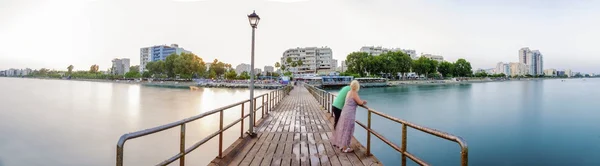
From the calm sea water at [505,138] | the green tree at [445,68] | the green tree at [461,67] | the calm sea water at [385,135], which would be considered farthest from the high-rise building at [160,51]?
the calm sea water at [505,138]

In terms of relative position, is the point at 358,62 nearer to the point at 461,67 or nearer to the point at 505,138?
the point at 461,67

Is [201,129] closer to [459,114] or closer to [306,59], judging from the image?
[459,114]

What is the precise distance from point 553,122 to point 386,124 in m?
15.3

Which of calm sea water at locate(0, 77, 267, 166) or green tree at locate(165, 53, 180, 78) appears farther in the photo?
green tree at locate(165, 53, 180, 78)

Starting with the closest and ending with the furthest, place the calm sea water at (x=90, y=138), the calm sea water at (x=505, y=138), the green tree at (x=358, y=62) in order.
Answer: the calm sea water at (x=505, y=138) < the calm sea water at (x=90, y=138) < the green tree at (x=358, y=62)

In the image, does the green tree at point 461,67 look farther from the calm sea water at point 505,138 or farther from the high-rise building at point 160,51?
the high-rise building at point 160,51

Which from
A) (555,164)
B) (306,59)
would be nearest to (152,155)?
(555,164)

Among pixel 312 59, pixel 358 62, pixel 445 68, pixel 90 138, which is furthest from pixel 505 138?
pixel 445 68

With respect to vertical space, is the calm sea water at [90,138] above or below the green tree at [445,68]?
→ below

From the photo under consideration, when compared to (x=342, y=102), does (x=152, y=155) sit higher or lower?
lower

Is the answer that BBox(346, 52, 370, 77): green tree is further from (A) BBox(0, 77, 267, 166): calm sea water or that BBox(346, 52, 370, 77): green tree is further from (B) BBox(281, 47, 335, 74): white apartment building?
(A) BBox(0, 77, 267, 166): calm sea water

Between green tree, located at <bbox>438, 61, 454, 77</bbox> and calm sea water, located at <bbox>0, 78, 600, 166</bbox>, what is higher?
green tree, located at <bbox>438, 61, 454, 77</bbox>

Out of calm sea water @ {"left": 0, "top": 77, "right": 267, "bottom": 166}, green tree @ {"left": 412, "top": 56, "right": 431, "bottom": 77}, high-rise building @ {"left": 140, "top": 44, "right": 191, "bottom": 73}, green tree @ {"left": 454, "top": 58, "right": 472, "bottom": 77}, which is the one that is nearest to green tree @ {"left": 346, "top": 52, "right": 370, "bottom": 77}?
green tree @ {"left": 412, "top": 56, "right": 431, "bottom": 77}

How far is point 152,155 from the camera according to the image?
15406mm
